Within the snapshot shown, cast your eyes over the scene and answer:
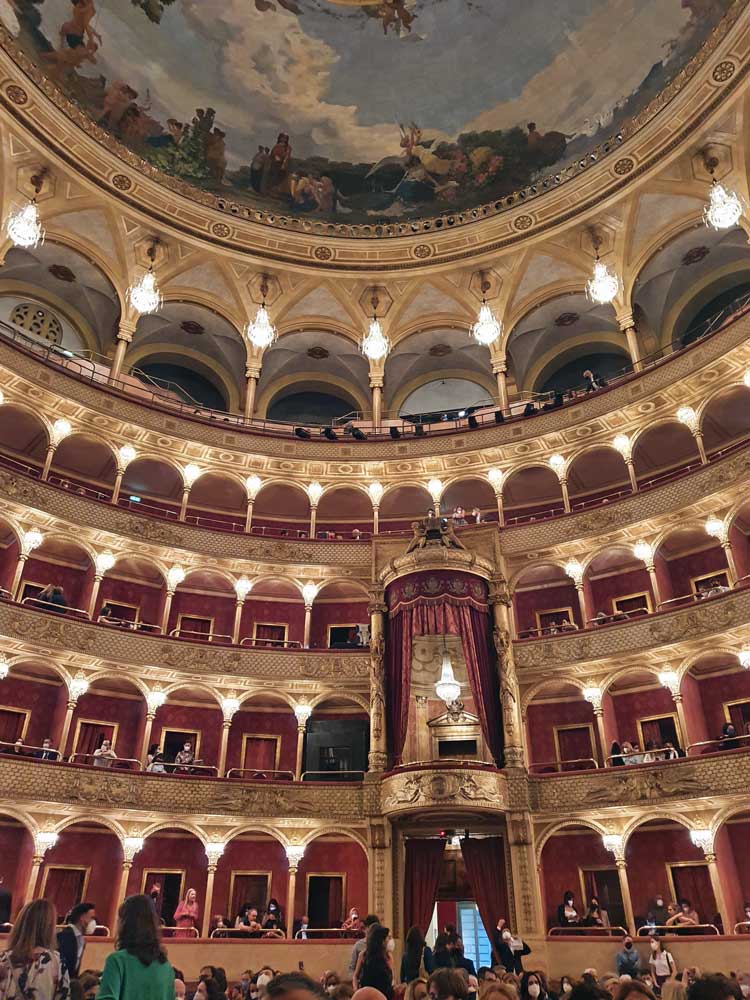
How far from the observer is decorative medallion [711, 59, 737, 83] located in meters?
22.4

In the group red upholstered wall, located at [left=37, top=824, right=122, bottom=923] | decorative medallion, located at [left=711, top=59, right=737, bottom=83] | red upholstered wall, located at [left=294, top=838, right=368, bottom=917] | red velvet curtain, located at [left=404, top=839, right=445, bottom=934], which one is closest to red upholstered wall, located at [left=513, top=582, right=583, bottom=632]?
red velvet curtain, located at [left=404, top=839, right=445, bottom=934]

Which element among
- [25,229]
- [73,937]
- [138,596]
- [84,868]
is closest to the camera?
[73,937]

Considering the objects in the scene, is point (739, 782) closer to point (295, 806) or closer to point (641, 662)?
point (641, 662)

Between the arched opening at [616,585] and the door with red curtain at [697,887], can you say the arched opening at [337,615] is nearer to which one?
the arched opening at [616,585]

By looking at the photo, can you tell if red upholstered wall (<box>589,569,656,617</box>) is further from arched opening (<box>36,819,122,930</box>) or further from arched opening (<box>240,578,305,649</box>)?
arched opening (<box>36,819,122,930</box>)

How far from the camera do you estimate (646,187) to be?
25.8 m

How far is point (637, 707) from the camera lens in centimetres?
2167

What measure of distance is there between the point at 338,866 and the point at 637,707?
9.54 m

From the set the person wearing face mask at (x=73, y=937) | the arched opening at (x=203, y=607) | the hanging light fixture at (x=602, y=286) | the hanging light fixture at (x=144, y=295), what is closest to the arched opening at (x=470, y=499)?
the hanging light fixture at (x=602, y=286)

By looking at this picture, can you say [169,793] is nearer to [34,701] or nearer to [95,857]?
[95,857]

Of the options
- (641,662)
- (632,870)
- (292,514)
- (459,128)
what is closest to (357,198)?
(459,128)

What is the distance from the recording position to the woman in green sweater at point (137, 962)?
3.18m

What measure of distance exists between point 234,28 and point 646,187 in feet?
49.7

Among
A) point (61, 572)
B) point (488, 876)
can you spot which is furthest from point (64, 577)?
point (488, 876)
